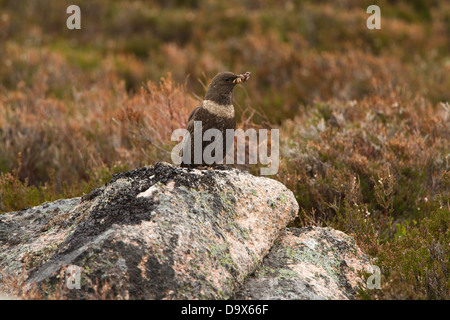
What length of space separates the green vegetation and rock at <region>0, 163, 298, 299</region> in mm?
905

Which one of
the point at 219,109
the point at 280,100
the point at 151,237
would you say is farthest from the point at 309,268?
the point at 280,100

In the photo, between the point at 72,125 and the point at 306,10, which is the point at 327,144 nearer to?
the point at 72,125

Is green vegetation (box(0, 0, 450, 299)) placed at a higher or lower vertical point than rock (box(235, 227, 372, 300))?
higher

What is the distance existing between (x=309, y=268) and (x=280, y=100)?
685 cm

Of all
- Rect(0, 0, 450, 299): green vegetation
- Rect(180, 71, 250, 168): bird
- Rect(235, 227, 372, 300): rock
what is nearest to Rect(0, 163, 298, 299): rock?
Rect(235, 227, 372, 300): rock

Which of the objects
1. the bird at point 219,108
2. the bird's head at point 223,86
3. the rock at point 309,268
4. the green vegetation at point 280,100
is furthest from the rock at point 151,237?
the green vegetation at point 280,100

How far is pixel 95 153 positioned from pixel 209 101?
110 inches

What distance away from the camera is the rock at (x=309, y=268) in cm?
273

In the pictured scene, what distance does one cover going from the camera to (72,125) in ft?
22.1

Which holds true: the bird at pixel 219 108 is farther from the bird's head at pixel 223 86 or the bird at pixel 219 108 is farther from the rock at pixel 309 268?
the rock at pixel 309 268

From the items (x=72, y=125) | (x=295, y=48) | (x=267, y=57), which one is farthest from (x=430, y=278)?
(x=295, y=48)

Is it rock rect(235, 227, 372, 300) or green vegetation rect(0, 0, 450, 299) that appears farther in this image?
green vegetation rect(0, 0, 450, 299)

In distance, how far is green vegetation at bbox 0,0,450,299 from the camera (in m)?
4.25

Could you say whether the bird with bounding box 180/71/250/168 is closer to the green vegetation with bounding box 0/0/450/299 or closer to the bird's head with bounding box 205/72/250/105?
the bird's head with bounding box 205/72/250/105
